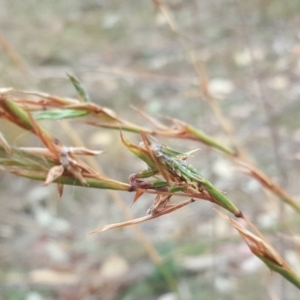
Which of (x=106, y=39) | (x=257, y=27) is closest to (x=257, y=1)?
(x=257, y=27)

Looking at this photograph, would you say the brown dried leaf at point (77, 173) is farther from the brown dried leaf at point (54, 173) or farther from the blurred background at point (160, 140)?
the blurred background at point (160, 140)

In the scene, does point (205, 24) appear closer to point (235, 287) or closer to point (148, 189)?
point (235, 287)

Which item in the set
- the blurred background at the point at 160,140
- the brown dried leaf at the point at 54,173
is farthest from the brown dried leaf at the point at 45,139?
the blurred background at the point at 160,140

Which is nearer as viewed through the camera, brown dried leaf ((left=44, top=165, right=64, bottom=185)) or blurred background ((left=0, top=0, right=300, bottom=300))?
brown dried leaf ((left=44, top=165, right=64, bottom=185))

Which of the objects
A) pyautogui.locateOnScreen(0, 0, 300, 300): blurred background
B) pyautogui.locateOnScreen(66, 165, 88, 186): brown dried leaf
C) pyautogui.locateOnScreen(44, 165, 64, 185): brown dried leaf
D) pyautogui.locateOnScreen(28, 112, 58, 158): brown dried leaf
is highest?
pyautogui.locateOnScreen(28, 112, 58, 158): brown dried leaf

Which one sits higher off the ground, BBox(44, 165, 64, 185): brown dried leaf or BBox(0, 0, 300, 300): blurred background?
BBox(44, 165, 64, 185): brown dried leaf

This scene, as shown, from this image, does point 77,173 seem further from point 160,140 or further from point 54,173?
point 160,140

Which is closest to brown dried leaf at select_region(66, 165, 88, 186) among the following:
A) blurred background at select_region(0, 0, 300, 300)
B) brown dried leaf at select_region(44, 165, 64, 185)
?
brown dried leaf at select_region(44, 165, 64, 185)

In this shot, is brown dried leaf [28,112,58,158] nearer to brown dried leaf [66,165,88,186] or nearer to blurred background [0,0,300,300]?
brown dried leaf [66,165,88,186]

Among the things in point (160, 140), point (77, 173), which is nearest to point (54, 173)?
point (77, 173)
